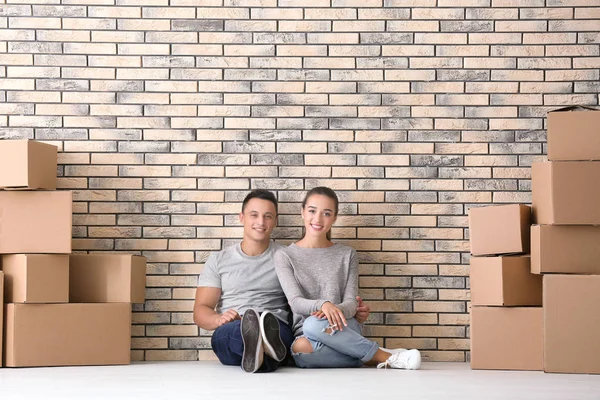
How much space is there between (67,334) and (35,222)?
1.80 ft

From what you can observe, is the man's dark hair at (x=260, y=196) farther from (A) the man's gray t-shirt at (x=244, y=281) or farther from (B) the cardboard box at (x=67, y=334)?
(B) the cardboard box at (x=67, y=334)

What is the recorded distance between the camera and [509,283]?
4.05 m

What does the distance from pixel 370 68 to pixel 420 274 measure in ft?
3.64

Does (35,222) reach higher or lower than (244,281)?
higher

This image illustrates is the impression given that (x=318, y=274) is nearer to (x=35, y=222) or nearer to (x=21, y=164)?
(x=35, y=222)

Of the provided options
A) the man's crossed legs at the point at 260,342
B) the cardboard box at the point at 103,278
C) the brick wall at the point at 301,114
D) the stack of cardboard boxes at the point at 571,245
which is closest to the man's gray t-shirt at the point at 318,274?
the brick wall at the point at 301,114

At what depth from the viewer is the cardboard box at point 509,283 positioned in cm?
405

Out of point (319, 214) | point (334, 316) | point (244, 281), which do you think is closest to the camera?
point (334, 316)

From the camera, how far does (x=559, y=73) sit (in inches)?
180

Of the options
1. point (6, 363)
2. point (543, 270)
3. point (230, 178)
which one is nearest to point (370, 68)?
point (230, 178)

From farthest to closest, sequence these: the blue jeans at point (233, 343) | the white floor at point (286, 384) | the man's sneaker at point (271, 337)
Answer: the blue jeans at point (233, 343), the man's sneaker at point (271, 337), the white floor at point (286, 384)

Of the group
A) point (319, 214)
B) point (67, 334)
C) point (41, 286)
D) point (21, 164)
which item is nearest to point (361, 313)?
point (319, 214)

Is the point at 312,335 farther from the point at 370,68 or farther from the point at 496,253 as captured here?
the point at 370,68

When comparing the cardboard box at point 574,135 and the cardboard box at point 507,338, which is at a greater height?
the cardboard box at point 574,135
